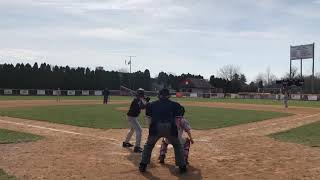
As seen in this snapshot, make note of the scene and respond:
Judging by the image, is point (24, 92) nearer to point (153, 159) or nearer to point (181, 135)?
point (153, 159)

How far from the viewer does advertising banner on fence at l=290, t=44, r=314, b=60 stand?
8750 centimetres

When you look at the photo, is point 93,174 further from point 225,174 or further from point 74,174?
point 225,174

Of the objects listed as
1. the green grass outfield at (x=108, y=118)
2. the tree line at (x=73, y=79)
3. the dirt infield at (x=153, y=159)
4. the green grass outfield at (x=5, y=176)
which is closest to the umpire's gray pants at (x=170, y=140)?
the dirt infield at (x=153, y=159)

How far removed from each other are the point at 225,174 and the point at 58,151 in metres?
4.97

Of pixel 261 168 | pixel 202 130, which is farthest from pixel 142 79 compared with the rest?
pixel 261 168

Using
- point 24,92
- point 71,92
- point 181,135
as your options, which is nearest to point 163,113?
point 181,135

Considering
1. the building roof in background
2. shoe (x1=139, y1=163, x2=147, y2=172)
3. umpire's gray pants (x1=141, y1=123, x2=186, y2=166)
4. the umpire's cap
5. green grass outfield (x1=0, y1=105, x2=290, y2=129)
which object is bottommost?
shoe (x1=139, y1=163, x2=147, y2=172)

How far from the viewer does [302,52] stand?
88.3 m

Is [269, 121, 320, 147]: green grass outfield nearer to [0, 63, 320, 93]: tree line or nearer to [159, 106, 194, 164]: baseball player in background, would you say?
[159, 106, 194, 164]: baseball player in background

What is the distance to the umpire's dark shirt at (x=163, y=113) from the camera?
33.0ft

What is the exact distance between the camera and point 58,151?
42.0ft

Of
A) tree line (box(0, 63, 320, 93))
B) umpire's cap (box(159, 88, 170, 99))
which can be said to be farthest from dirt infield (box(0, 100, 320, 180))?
tree line (box(0, 63, 320, 93))

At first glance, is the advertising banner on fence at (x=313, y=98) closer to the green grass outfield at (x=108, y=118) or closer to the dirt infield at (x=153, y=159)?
the green grass outfield at (x=108, y=118)

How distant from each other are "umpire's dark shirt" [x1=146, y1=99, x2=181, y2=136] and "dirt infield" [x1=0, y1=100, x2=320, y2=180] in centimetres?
91
